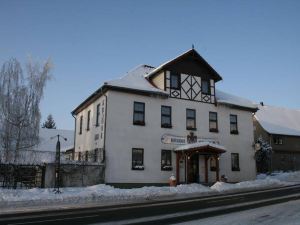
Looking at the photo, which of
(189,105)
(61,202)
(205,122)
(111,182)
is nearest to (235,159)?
(205,122)

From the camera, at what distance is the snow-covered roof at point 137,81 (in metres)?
26.7

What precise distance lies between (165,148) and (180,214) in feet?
51.4

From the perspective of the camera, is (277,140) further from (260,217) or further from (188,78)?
(260,217)

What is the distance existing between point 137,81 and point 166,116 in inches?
152

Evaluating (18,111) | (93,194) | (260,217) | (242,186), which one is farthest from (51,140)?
(260,217)

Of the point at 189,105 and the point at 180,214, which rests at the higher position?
the point at 189,105

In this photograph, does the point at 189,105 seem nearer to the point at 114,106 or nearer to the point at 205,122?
the point at 205,122

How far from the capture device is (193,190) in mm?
23359

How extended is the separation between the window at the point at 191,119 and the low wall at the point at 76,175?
8.76 m

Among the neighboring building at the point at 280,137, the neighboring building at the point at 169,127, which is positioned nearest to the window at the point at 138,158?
the neighboring building at the point at 169,127

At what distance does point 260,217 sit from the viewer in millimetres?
10883

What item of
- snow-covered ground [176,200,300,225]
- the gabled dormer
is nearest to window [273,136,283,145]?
the gabled dormer

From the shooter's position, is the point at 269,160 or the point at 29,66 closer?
the point at 29,66

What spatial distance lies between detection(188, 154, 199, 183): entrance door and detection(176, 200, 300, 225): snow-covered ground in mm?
15909
